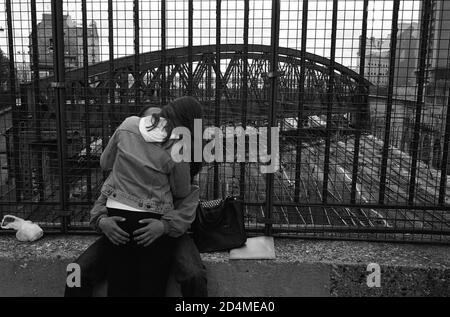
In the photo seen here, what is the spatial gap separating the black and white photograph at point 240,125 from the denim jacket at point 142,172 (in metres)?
0.10

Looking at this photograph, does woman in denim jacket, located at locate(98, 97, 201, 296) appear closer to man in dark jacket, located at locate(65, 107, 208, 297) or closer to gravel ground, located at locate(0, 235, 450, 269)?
man in dark jacket, located at locate(65, 107, 208, 297)

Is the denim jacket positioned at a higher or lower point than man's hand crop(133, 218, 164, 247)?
higher

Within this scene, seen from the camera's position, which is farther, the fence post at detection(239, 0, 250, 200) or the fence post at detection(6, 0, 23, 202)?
the fence post at detection(6, 0, 23, 202)

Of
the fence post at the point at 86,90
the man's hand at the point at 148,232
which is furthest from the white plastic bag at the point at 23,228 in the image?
the man's hand at the point at 148,232

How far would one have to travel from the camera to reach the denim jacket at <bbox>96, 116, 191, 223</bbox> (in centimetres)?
299

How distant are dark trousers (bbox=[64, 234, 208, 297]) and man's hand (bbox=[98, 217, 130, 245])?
175mm

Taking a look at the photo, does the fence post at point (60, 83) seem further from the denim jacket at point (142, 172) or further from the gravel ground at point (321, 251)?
the denim jacket at point (142, 172)

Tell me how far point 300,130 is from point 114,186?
1.58 meters

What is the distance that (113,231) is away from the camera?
9.75 ft

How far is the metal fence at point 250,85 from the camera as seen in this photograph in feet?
11.8

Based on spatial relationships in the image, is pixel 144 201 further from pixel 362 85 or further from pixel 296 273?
pixel 362 85

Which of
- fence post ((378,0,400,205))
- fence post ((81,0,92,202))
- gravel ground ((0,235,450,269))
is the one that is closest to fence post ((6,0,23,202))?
gravel ground ((0,235,450,269))
